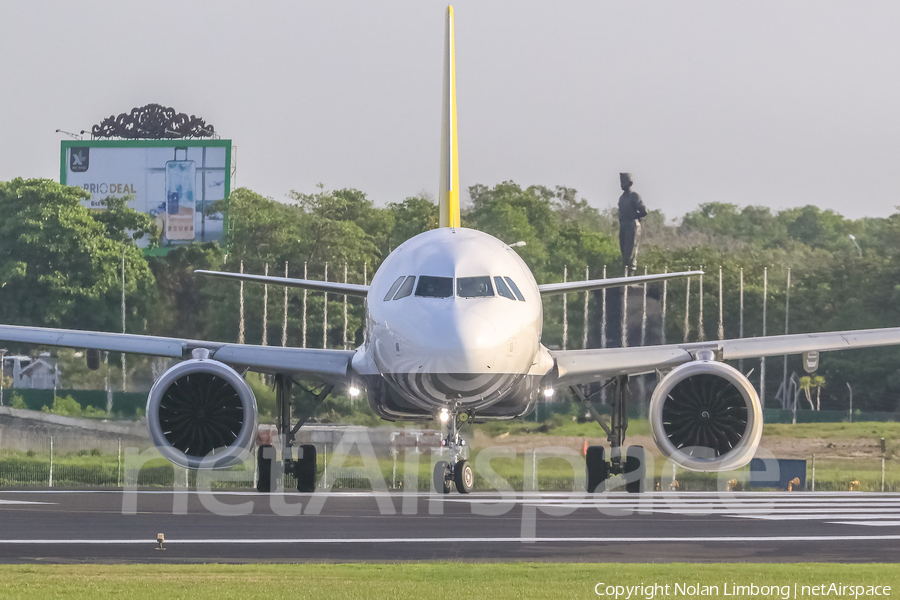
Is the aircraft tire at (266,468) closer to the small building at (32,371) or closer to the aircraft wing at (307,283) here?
the aircraft wing at (307,283)

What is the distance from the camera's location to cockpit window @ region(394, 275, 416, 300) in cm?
1989

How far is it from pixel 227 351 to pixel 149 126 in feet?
255

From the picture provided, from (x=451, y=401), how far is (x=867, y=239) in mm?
57395

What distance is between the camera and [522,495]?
3122cm

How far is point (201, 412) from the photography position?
23.1 metres

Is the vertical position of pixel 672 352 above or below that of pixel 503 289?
below

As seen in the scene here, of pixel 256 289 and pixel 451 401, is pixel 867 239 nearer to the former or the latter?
pixel 256 289

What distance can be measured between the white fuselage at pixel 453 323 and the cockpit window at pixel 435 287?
2 centimetres

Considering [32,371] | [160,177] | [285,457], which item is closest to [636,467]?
[285,457]

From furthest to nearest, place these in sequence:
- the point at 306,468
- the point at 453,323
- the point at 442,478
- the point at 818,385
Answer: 1. the point at 818,385
2. the point at 306,468
3. the point at 442,478
4. the point at 453,323

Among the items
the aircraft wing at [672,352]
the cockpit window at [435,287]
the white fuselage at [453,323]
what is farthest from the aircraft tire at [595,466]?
the cockpit window at [435,287]

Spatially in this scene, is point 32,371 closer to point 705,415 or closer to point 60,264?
point 60,264

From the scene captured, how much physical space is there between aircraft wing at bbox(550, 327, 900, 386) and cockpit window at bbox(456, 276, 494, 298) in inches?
180

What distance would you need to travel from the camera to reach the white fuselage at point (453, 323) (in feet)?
61.5
